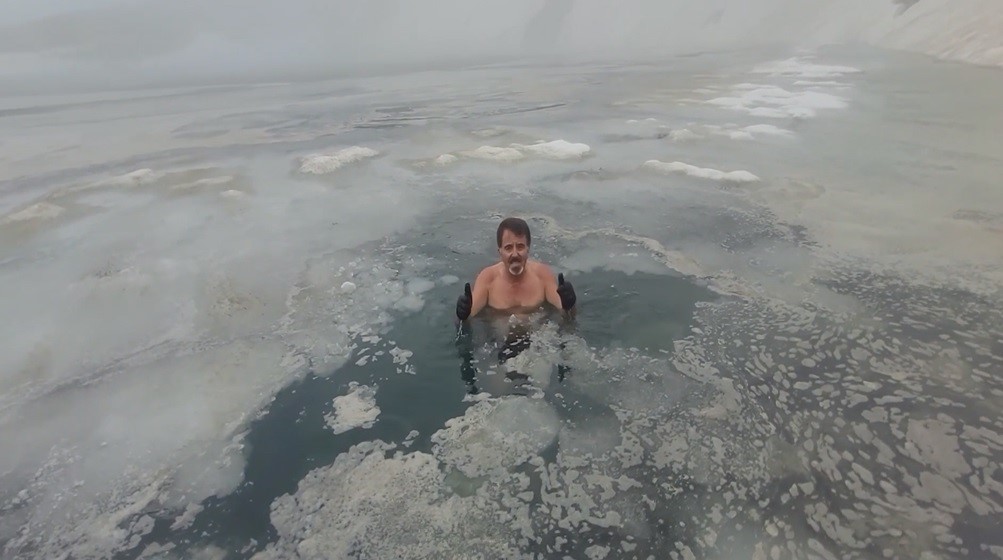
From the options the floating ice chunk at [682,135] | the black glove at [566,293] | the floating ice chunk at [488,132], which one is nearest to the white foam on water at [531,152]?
the floating ice chunk at [488,132]

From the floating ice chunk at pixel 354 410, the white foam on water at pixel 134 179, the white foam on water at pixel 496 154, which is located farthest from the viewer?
the white foam on water at pixel 496 154

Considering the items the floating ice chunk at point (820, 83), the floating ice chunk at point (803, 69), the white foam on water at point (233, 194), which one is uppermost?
the floating ice chunk at point (803, 69)

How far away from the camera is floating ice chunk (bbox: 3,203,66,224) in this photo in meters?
7.61

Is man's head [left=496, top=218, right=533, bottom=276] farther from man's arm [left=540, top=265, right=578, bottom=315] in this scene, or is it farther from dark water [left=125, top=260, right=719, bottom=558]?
dark water [left=125, top=260, right=719, bottom=558]

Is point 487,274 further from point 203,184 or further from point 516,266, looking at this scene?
point 203,184

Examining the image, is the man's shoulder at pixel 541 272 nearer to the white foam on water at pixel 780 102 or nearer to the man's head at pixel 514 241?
the man's head at pixel 514 241

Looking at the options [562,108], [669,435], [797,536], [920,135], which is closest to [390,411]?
[669,435]

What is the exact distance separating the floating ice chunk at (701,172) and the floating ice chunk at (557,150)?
133 centimetres

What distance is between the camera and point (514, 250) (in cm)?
448

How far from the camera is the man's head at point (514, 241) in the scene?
4430 mm

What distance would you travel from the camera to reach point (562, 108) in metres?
15.8

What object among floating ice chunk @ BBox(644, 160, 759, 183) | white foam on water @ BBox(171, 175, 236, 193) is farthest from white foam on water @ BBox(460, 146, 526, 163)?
white foam on water @ BBox(171, 175, 236, 193)

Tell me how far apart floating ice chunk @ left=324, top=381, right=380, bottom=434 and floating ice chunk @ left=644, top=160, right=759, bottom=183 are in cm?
590

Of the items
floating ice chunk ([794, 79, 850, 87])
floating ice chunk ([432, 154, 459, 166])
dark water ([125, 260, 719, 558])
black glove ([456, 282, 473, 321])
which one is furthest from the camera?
floating ice chunk ([794, 79, 850, 87])
